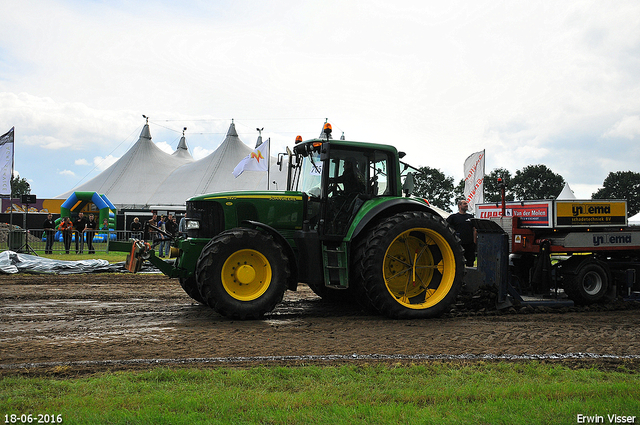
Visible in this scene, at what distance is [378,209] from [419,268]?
1.13 metres

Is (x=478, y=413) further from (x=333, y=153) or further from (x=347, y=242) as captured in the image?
(x=333, y=153)

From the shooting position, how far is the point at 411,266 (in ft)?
23.8

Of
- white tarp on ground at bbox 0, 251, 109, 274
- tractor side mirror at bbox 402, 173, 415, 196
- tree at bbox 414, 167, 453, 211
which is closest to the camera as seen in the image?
tractor side mirror at bbox 402, 173, 415, 196

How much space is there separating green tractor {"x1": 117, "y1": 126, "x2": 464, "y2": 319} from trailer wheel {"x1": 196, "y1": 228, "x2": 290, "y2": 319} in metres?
0.01

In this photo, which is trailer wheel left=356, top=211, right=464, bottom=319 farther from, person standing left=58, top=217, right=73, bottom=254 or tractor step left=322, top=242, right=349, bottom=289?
person standing left=58, top=217, right=73, bottom=254

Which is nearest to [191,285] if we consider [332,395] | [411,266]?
[411,266]

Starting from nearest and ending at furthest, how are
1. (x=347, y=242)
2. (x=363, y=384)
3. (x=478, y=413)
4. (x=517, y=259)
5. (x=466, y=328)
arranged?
(x=478, y=413) → (x=363, y=384) → (x=466, y=328) → (x=347, y=242) → (x=517, y=259)

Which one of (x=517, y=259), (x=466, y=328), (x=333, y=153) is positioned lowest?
(x=466, y=328)

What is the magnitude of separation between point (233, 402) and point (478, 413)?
5.20ft

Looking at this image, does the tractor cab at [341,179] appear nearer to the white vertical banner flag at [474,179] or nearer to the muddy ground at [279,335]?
the muddy ground at [279,335]

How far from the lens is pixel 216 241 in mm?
6422

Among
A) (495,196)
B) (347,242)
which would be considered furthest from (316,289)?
(495,196)

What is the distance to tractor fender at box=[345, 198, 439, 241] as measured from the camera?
22.6ft

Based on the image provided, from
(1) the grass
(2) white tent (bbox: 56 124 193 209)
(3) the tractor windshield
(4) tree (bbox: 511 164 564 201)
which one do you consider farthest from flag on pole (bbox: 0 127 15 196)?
(4) tree (bbox: 511 164 564 201)
